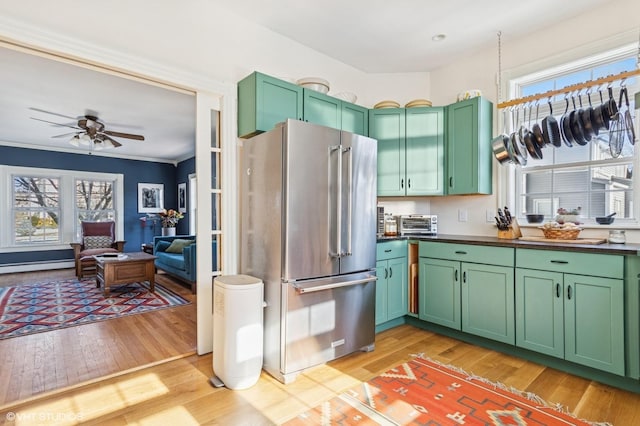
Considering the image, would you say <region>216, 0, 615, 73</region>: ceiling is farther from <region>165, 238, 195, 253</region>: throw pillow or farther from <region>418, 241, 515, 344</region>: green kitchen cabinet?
<region>165, 238, 195, 253</region>: throw pillow

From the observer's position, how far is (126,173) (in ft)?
25.1

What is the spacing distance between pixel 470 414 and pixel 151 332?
9.27 ft

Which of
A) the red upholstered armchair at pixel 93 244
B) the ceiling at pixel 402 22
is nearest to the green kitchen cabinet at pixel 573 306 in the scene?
the ceiling at pixel 402 22

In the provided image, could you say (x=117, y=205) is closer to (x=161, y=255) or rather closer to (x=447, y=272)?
(x=161, y=255)

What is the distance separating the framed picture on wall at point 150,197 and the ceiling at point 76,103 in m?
1.55

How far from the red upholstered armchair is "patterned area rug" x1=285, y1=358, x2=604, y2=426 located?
18.7 ft

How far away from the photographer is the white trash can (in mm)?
2117

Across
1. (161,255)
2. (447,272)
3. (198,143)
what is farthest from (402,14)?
(161,255)

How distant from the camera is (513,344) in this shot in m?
2.57

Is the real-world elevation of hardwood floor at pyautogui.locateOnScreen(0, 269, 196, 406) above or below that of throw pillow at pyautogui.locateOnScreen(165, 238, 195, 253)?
below

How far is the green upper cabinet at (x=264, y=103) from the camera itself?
259 cm

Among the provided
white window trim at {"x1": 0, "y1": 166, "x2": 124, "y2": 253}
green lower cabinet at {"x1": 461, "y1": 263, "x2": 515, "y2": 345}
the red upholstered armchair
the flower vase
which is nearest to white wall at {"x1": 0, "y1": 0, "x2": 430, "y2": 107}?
green lower cabinet at {"x1": 461, "y1": 263, "x2": 515, "y2": 345}

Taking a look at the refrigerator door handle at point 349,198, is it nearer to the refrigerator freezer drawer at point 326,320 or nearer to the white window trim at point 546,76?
the refrigerator freezer drawer at point 326,320

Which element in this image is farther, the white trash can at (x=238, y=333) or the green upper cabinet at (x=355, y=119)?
the green upper cabinet at (x=355, y=119)
